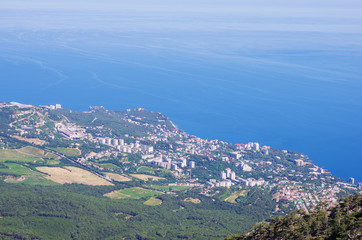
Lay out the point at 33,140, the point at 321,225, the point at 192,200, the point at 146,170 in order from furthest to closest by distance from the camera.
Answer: the point at 33,140
the point at 146,170
the point at 192,200
the point at 321,225

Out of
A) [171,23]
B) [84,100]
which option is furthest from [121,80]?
[171,23]

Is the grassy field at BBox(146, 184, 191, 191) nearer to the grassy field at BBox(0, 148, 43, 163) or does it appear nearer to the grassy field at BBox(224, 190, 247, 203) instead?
the grassy field at BBox(224, 190, 247, 203)

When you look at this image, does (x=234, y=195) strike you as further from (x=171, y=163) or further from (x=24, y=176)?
(x=24, y=176)

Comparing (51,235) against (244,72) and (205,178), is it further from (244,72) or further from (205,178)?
(244,72)

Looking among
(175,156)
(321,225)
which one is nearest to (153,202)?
(175,156)

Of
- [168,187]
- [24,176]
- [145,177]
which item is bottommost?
[24,176]

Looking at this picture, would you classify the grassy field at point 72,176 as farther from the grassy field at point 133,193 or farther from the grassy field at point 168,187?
the grassy field at point 168,187

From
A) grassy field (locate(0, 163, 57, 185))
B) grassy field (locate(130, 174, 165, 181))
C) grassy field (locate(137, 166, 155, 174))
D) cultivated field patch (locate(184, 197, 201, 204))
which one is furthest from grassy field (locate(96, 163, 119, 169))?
cultivated field patch (locate(184, 197, 201, 204))
